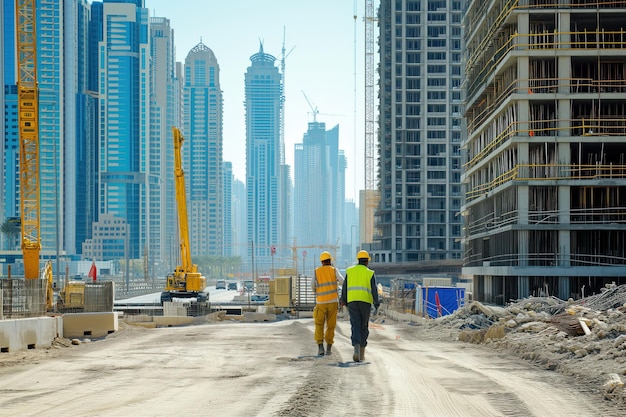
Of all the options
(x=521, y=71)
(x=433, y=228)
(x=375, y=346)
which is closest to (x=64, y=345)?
(x=375, y=346)

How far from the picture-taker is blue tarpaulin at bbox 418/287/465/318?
4134 cm

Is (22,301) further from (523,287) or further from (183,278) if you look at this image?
(183,278)

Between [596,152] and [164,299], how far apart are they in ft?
87.7

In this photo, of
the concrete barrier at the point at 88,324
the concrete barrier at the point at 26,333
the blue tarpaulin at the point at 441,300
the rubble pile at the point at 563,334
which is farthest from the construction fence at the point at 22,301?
the blue tarpaulin at the point at 441,300

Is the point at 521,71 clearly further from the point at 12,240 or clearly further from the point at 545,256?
the point at 12,240

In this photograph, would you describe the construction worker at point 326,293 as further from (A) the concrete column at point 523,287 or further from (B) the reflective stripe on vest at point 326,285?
(A) the concrete column at point 523,287

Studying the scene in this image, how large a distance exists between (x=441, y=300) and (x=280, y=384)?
31.0m

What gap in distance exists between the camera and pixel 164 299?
5531 cm

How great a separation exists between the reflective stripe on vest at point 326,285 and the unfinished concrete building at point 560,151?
2733 centimetres

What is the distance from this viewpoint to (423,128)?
128 metres

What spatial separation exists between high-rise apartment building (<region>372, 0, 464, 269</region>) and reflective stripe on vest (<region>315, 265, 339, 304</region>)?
113 m

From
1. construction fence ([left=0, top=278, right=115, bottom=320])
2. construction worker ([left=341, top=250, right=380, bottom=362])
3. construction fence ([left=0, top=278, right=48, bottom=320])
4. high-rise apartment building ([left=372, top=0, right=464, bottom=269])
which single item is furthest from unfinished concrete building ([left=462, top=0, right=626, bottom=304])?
high-rise apartment building ([left=372, top=0, right=464, bottom=269])

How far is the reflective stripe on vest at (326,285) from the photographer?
1583 cm

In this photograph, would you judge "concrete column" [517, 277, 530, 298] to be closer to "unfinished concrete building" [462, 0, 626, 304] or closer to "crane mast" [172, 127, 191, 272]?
"unfinished concrete building" [462, 0, 626, 304]
